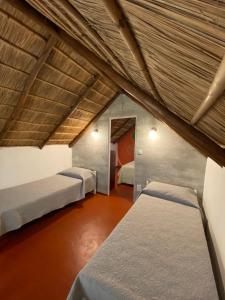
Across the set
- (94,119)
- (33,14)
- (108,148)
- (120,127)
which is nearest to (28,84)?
(33,14)

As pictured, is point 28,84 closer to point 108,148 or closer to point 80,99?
point 80,99

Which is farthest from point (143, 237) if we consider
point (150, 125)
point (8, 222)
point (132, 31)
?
point (150, 125)

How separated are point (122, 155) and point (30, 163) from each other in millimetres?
3892

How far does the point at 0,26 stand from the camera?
1.91 metres

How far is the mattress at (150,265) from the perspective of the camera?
1183mm

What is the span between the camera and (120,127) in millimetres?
5996

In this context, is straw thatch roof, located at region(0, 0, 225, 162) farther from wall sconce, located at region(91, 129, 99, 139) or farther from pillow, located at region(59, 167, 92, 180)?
pillow, located at region(59, 167, 92, 180)

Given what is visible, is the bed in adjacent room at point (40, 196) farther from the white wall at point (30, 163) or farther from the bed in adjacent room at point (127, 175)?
the bed in adjacent room at point (127, 175)

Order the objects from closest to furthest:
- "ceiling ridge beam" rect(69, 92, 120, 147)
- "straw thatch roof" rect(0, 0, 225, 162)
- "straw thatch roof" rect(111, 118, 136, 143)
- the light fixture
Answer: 1. "straw thatch roof" rect(0, 0, 225, 162)
2. the light fixture
3. "ceiling ridge beam" rect(69, 92, 120, 147)
4. "straw thatch roof" rect(111, 118, 136, 143)

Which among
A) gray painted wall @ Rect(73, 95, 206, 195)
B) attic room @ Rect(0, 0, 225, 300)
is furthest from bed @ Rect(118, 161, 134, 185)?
gray painted wall @ Rect(73, 95, 206, 195)

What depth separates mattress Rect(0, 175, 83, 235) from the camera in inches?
98.7

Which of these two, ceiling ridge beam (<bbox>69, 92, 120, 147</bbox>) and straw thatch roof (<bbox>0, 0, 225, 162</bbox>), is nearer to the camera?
straw thatch roof (<bbox>0, 0, 225, 162</bbox>)

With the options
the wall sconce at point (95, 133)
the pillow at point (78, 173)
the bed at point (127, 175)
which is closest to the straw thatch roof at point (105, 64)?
the wall sconce at point (95, 133)

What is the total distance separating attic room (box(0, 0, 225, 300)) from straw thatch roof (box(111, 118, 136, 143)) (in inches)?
40.4
